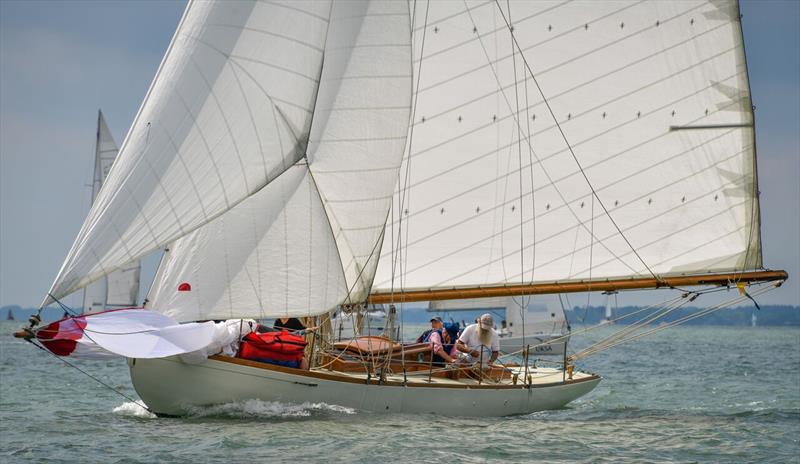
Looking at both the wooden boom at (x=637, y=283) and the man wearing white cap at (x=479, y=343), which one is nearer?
the man wearing white cap at (x=479, y=343)

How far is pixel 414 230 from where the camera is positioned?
1867cm

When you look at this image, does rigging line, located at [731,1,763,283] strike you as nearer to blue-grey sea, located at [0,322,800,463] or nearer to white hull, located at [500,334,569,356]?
blue-grey sea, located at [0,322,800,463]

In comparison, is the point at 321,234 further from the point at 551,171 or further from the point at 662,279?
the point at 662,279

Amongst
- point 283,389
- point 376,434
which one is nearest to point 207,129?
point 283,389

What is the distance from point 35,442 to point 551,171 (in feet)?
30.6

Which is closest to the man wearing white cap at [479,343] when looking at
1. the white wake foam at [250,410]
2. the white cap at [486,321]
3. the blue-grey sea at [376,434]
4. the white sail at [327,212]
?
→ the white cap at [486,321]

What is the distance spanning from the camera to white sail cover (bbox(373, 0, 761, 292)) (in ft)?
61.8

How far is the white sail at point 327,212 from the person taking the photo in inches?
610

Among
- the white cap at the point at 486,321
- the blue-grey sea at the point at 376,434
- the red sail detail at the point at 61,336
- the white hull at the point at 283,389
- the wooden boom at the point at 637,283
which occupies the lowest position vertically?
the blue-grey sea at the point at 376,434

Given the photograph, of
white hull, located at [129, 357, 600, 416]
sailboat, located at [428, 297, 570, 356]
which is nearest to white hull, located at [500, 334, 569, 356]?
sailboat, located at [428, 297, 570, 356]

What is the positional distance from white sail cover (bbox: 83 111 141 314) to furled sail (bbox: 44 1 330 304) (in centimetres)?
3693

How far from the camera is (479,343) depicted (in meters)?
18.4

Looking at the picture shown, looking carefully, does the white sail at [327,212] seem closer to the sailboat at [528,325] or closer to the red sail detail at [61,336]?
the red sail detail at [61,336]

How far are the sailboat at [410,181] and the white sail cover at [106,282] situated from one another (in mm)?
34927
